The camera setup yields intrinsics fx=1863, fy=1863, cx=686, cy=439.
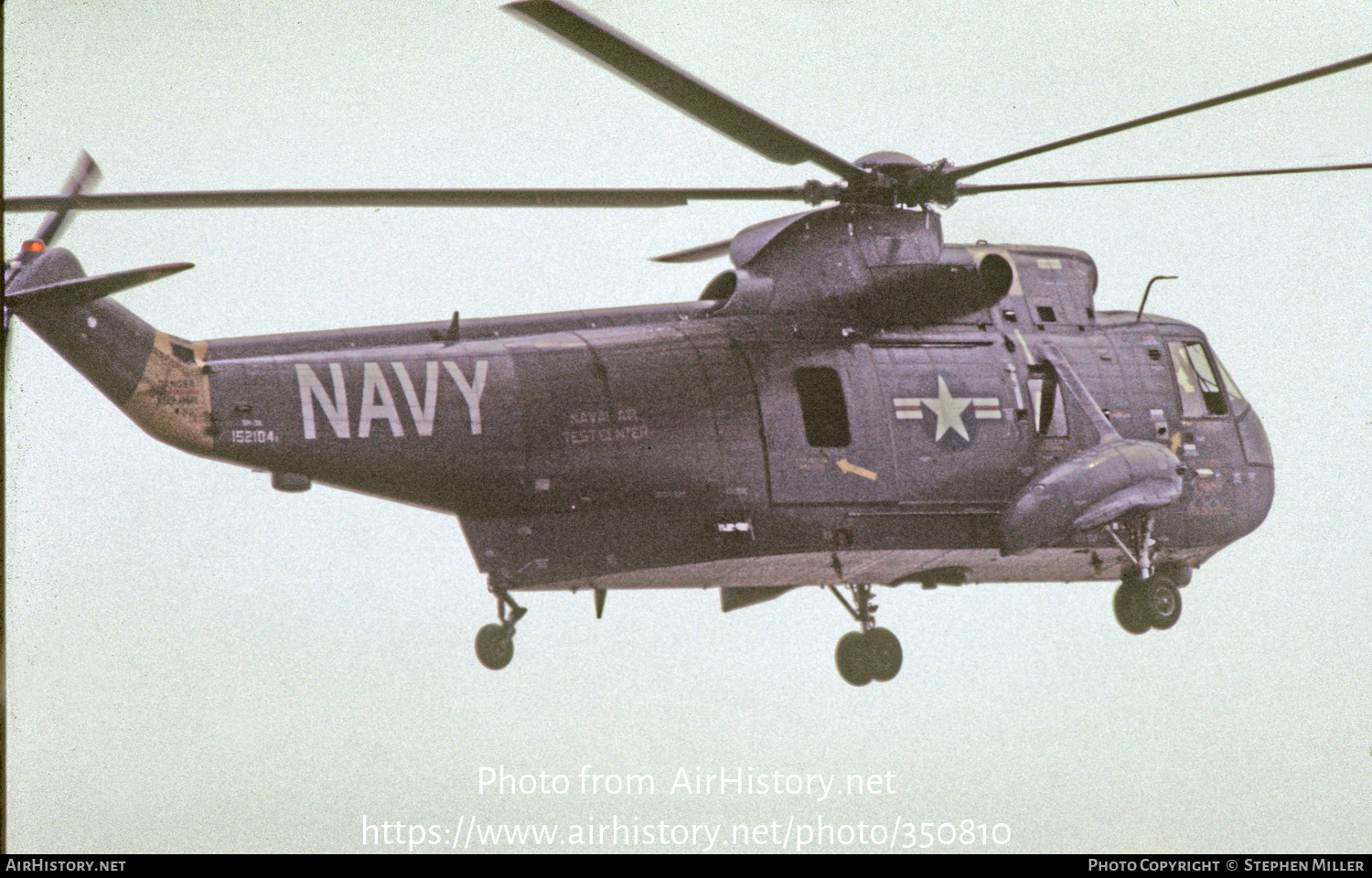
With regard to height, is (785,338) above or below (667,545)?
above

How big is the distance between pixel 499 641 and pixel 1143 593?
16.1 ft

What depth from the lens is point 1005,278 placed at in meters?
14.0

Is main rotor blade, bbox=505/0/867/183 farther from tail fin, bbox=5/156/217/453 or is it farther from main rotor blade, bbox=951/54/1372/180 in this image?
tail fin, bbox=5/156/217/453

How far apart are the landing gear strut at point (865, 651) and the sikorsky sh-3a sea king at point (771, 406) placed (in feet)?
0.07

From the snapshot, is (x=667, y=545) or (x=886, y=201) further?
(x=886, y=201)

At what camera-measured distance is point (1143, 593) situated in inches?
548

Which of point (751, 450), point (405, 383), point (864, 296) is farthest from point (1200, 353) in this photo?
point (405, 383)

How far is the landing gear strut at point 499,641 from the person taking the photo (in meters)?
12.3

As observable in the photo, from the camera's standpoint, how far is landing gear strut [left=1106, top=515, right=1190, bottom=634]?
13.8 m

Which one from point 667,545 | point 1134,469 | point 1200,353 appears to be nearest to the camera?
point 667,545

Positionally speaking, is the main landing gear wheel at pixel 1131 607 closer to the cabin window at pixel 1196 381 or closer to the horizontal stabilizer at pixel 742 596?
the cabin window at pixel 1196 381

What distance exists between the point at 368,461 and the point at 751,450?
8.55 feet
